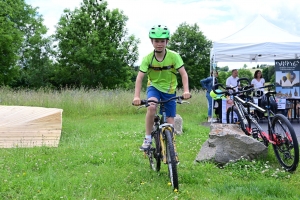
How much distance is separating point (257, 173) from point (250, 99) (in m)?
1.92

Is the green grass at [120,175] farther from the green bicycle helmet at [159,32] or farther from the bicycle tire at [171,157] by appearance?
the green bicycle helmet at [159,32]

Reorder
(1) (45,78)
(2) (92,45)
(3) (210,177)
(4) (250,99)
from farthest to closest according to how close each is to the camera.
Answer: (1) (45,78), (2) (92,45), (4) (250,99), (3) (210,177)

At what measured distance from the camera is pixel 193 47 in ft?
165

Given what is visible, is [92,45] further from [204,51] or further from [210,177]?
[210,177]

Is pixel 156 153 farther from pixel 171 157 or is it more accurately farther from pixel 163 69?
pixel 163 69

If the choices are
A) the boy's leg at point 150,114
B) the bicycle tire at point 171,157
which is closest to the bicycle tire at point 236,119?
the boy's leg at point 150,114

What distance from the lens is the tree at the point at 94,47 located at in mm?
34312

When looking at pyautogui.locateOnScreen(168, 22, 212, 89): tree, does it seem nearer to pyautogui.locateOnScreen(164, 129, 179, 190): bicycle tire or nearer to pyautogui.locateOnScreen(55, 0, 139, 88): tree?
pyautogui.locateOnScreen(55, 0, 139, 88): tree

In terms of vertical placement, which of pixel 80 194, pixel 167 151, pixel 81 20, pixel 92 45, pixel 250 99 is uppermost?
pixel 81 20

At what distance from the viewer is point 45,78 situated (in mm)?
38625

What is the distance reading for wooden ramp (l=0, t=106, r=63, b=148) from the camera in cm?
665

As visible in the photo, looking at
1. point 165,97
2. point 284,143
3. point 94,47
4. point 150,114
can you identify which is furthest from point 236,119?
point 94,47

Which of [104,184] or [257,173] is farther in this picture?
[257,173]

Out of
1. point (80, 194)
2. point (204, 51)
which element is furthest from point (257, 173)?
point (204, 51)
